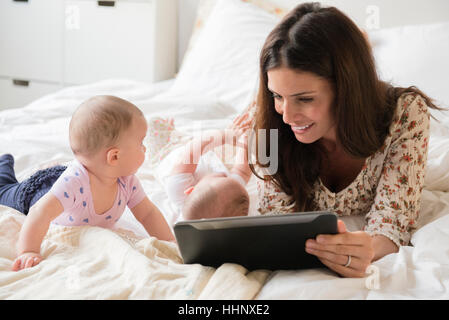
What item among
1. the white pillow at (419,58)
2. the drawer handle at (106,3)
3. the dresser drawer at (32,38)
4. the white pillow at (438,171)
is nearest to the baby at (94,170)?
the white pillow at (438,171)

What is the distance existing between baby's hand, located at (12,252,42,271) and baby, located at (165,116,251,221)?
347 mm

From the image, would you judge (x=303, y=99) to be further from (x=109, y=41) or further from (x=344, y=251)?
(x=109, y=41)

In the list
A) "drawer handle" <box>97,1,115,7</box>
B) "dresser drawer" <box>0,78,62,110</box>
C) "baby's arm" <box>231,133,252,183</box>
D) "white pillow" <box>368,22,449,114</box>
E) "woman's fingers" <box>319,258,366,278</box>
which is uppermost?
"drawer handle" <box>97,1,115,7</box>

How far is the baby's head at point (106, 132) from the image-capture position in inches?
42.1

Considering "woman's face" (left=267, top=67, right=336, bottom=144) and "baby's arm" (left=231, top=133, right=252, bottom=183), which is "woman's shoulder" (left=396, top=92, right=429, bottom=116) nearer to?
"woman's face" (left=267, top=67, right=336, bottom=144)

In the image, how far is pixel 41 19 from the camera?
311cm

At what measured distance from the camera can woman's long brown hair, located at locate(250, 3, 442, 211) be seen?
1.04 meters

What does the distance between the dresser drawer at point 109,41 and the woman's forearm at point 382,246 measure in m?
2.09

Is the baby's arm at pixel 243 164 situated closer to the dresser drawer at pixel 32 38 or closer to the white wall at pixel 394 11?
the white wall at pixel 394 11

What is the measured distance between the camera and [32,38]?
315 cm

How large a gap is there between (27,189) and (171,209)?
39 centimetres

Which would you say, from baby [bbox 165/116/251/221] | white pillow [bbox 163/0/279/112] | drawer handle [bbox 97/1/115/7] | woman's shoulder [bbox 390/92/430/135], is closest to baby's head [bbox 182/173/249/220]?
baby [bbox 165/116/251/221]
